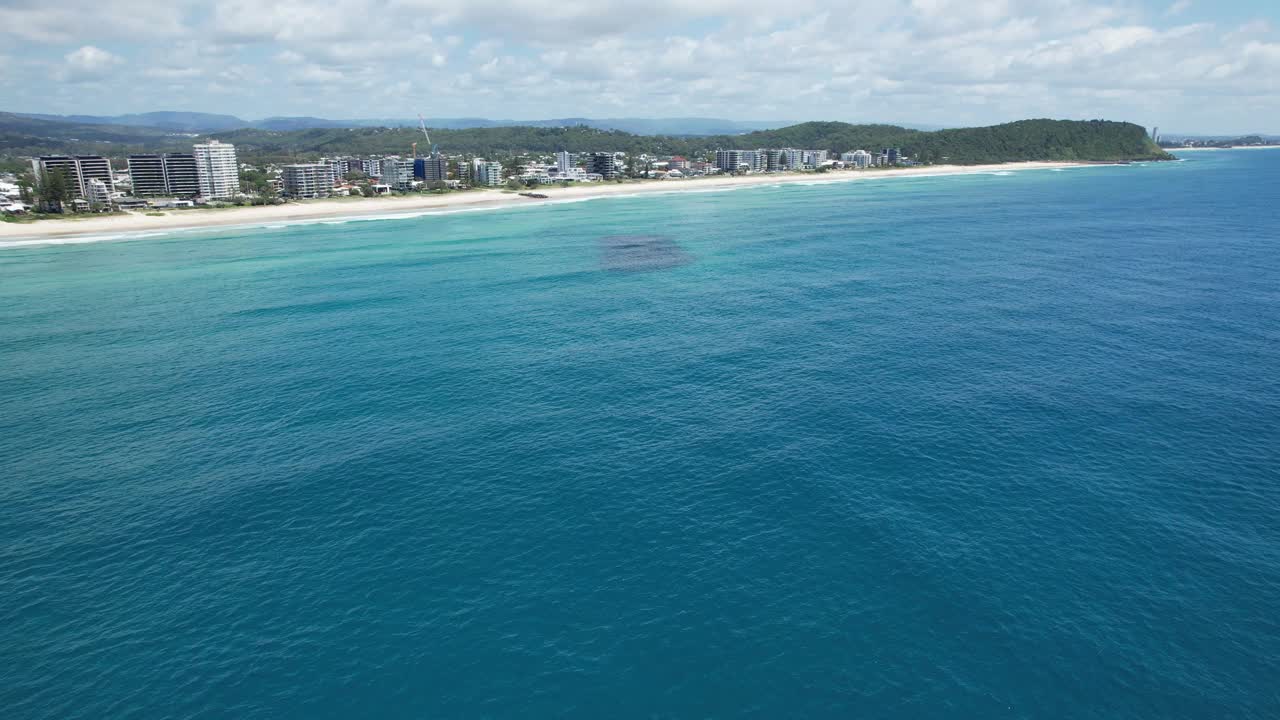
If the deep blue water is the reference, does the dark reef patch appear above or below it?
above

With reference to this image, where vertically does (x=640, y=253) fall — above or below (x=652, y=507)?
above

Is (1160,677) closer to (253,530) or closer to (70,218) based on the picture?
(253,530)

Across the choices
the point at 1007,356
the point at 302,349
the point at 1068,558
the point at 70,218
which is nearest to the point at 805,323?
the point at 1007,356

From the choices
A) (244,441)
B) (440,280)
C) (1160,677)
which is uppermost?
(440,280)

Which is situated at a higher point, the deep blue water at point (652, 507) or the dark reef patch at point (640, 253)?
the dark reef patch at point (640, 253)

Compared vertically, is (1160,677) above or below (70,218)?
below

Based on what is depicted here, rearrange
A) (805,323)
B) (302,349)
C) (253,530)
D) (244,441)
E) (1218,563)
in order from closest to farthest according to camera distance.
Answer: (1218,563)
(253,530)
(244,441)
(302,349)
(805,323)

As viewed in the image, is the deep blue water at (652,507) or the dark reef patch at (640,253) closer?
the deep blue water at (652,507)

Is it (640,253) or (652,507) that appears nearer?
(652,507)
